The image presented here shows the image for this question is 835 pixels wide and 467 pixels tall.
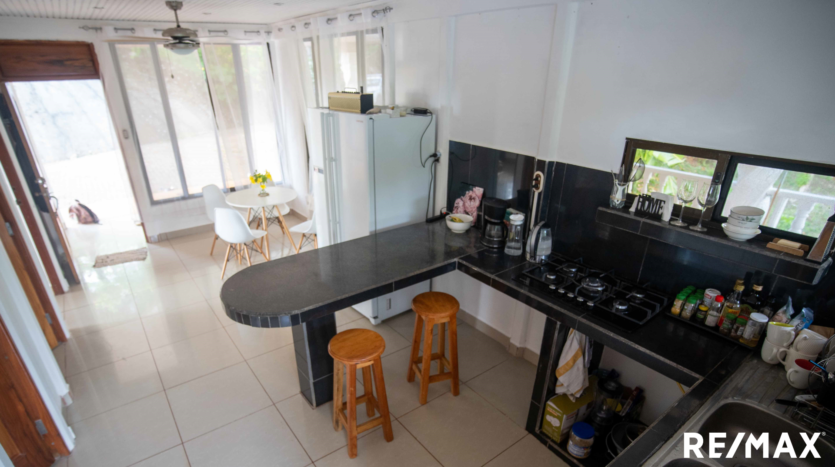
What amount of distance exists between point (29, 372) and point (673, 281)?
3.41 meters

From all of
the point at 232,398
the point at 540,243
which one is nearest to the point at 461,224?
the point at 540,243

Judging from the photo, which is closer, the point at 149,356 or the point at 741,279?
the point at 741,279

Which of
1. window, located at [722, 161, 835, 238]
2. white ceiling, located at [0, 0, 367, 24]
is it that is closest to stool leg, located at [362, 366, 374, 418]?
window, located at [722, 161, 835, 238]

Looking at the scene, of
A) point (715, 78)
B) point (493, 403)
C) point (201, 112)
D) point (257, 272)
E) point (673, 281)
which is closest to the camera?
point (715, 78)

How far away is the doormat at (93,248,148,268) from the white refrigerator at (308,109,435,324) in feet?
9.08

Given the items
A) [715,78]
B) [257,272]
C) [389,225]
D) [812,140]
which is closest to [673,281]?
[812,140]

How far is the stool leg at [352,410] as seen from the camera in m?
2.09

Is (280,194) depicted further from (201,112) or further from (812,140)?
(812,140)

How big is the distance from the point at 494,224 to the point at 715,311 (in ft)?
4.12

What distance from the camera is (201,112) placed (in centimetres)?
501

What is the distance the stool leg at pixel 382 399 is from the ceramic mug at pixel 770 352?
1716mm

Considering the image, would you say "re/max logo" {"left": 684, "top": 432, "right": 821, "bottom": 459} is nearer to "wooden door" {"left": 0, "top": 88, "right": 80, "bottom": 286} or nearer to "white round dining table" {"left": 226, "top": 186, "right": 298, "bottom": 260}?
"white round dining table" {"left": 226, "top": 186, "right": 298, "bottom": 260}

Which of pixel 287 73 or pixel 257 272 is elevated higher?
pixel 287 73

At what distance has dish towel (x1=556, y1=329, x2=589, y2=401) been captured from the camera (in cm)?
207
